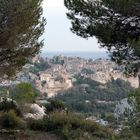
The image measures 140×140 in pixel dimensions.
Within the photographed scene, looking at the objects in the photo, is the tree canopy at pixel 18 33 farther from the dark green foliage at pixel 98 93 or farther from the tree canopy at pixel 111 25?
the dark green foliage at pixel 98 93

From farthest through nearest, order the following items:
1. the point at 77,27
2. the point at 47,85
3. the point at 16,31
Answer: the point at 47,85
the point at 77,27
the point at 16,31

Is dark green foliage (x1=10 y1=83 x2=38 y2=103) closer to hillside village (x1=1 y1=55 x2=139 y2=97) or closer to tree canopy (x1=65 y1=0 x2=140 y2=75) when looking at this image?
tree canopy (x1=65 y1=0 x2=140 y2=75)

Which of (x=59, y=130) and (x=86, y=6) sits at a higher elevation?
(x=86, y=6)

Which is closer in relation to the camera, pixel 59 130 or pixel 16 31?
pixel 16 31

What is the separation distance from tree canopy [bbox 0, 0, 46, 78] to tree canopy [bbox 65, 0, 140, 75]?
113 cm

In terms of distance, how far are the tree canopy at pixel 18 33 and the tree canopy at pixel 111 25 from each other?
1127mm

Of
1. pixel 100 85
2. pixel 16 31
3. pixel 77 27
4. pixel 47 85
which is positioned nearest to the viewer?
pixel 16 31

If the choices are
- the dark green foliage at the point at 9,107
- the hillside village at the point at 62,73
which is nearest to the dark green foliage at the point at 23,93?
the dark green foliage at the point at 9,107

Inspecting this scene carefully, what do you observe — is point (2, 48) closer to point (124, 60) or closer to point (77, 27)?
point (77, 27)

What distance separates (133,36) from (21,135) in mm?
4320

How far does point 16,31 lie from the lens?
40.2ft

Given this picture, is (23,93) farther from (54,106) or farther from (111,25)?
(111,25)

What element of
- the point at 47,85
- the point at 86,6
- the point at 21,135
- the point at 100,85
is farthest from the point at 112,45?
the point at 47,85

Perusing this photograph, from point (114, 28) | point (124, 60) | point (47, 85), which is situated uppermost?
point (114, 28)
